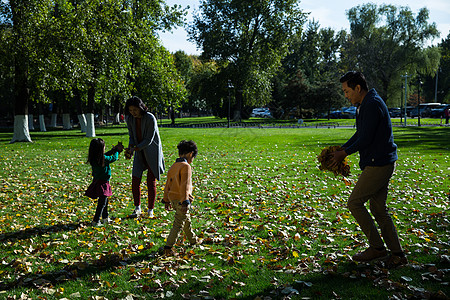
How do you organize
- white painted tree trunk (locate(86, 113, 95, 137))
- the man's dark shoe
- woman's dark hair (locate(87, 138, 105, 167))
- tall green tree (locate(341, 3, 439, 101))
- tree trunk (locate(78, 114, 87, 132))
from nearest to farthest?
the man's dark shoe, woman's dark hair (locate(87, 138, 105, 167)), white painted tree trunk (locate(86, 113, 95, 137)), tree trunk (locate(78, 114, 87, 132)), tall green tree (locate(341, 3, 439, 101))

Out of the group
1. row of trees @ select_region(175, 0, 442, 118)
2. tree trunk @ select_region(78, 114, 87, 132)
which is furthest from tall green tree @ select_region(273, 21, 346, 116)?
tree trunk @ select_region(78, 114, 87, 132)

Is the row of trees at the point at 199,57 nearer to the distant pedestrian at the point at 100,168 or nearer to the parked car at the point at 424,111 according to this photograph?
the parked car at the point at 424,111

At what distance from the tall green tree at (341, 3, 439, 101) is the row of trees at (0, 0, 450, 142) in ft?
0.47

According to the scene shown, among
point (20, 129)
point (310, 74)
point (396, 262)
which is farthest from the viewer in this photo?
point (310, 74)

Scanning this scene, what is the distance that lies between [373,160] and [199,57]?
4788 cm

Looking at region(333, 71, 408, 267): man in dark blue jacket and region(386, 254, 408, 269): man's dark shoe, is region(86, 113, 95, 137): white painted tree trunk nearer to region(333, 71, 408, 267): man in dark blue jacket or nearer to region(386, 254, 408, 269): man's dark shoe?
region(333, 71, 408, 267): man in dark blue jacket

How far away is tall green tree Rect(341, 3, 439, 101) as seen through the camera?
54.2 metres

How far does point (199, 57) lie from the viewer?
50188 millimetres

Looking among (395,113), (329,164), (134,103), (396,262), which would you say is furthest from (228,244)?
(395,113)

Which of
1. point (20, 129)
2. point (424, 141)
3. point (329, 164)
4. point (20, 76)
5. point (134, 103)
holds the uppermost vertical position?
point (20, 76)

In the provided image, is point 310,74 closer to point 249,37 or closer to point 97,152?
point 249,37

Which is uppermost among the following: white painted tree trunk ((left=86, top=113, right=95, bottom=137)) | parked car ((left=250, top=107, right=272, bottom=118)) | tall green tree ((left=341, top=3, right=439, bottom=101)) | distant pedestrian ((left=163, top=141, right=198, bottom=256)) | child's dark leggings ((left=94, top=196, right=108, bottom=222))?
tall green tree ((left=341, top=3, right=439, bottom=101))

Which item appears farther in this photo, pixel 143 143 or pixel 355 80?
pixel 143 143

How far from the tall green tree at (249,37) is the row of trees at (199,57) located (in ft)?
0.42
